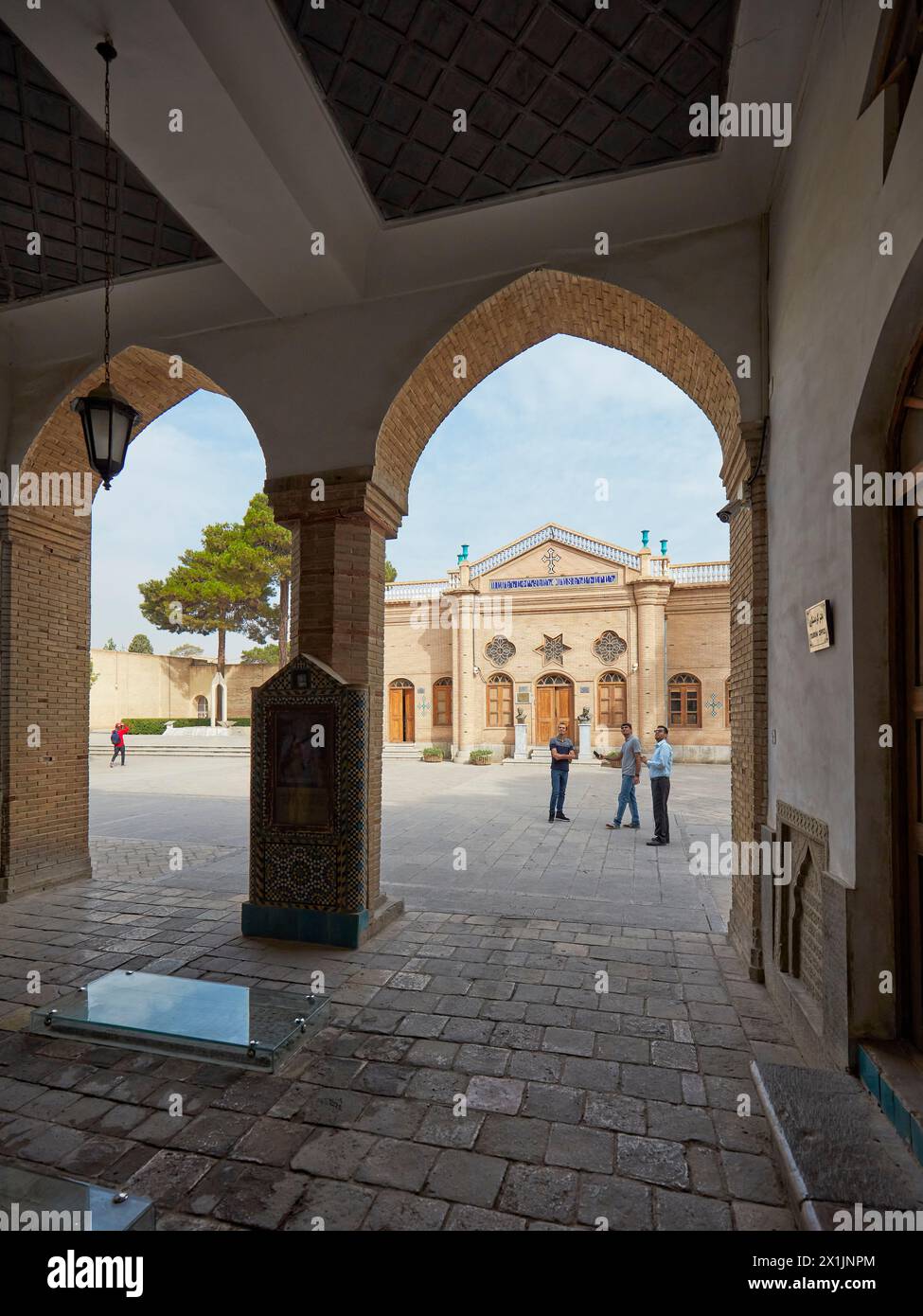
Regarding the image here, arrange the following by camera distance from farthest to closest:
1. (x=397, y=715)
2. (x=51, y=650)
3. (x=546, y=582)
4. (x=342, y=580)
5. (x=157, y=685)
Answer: (x=157, y=685) → (x=397, y=715) → (x=546, y=582) → (x=51, y=650) → (x=342, y=580)

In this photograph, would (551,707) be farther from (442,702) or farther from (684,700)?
(684,700)

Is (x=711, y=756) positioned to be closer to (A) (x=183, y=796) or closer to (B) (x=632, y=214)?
(A) (x=183, y=796)

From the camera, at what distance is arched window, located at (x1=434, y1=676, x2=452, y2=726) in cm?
2395

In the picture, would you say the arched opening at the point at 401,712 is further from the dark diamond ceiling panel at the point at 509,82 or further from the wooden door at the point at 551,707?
the dark diamond ceiling panel at the point at 509,82

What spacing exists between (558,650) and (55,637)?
17.4m

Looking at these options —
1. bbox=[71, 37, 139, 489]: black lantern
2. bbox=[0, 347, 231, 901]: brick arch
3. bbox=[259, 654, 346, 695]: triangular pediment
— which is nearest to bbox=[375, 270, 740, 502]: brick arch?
bbox=[259, 654, 346, 695]: triangular pediment

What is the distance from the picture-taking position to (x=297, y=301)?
5340 millimetres

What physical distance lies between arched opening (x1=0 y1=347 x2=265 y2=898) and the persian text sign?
16772 millimetres

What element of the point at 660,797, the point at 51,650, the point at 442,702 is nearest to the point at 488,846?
the point at 660,797

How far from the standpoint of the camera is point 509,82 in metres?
3.86

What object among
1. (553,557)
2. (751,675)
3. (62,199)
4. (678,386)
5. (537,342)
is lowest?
(751,675)

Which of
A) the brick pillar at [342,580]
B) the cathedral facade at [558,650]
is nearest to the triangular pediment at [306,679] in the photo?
the brick pillar at [342,580]

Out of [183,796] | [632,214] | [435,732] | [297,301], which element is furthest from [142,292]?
[435,732]

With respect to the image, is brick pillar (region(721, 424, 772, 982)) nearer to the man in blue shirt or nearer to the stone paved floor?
the stone paved floor
